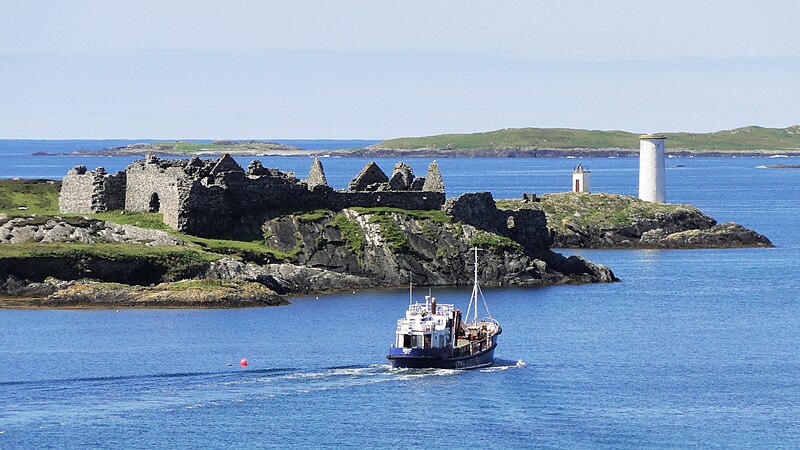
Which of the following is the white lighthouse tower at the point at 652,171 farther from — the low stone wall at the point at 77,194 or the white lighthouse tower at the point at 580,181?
the low stone wall at the point at 77,194

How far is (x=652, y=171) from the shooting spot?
124625mm

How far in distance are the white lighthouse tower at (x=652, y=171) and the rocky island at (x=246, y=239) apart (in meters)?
37.3

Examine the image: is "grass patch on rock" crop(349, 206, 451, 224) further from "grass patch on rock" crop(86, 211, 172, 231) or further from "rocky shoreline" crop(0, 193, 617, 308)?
"grass patch on rock" crop(86, 211, 172, 231)

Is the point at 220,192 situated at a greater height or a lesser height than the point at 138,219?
greater

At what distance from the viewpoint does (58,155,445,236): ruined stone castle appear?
3221 inches

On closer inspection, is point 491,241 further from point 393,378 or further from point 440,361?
point 393,378

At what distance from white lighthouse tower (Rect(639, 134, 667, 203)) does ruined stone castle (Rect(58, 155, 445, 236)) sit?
37.6 metres

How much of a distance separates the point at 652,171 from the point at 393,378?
2902 inches

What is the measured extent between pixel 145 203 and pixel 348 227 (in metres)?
12.4

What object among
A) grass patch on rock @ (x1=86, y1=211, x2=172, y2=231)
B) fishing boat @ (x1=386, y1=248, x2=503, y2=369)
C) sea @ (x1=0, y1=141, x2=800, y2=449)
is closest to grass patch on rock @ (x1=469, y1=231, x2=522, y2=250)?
sea @ (x1=0, y1=141, x2=800, y2=449)

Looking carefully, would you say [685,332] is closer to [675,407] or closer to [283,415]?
[675,407]

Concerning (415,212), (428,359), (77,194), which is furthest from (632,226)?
(428,359)

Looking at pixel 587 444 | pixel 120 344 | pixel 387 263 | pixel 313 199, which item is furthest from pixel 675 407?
pixel 313 199

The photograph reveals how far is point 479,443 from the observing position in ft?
148
